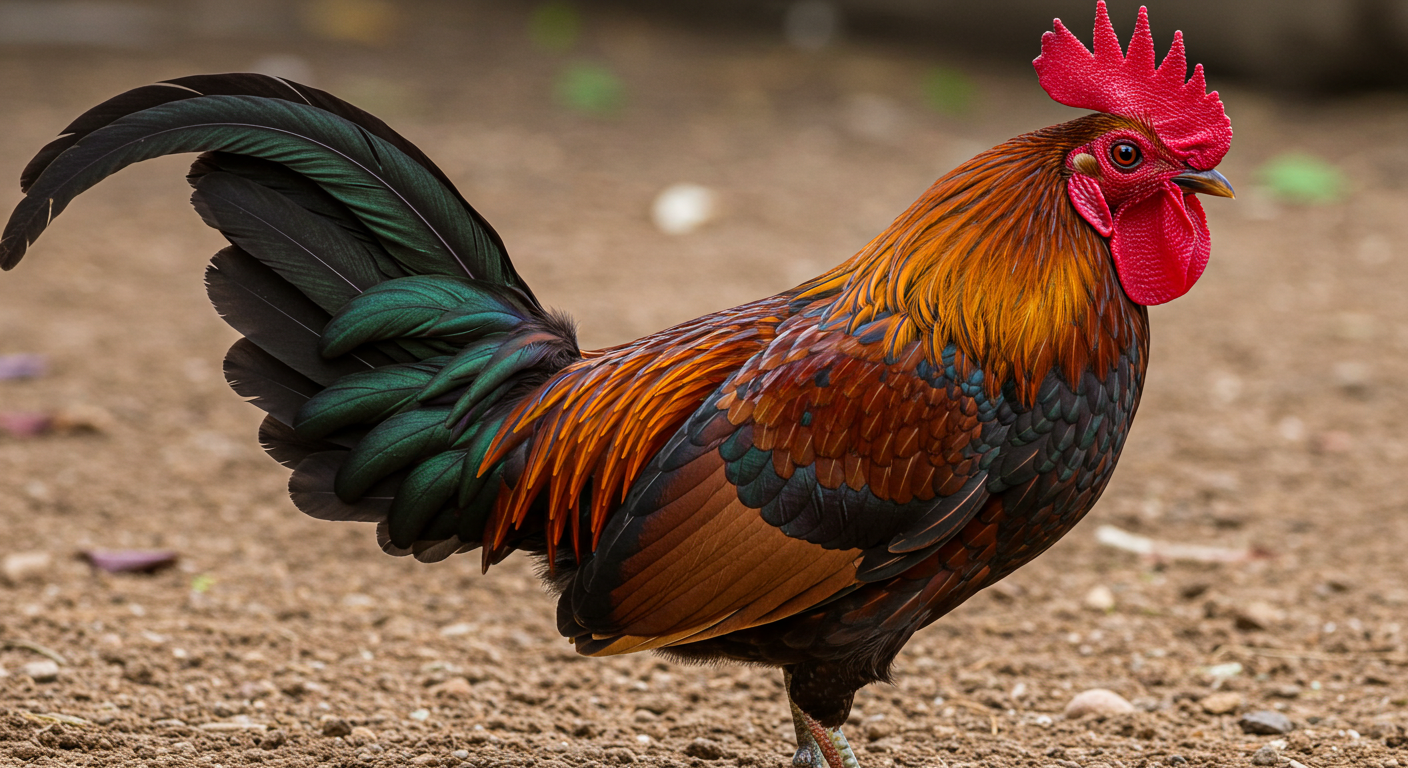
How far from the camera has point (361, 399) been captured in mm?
3301

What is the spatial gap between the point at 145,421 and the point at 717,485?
421 centimetres

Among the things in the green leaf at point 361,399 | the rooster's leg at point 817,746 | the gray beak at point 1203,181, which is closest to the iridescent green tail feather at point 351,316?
the green leaf at point 361,399

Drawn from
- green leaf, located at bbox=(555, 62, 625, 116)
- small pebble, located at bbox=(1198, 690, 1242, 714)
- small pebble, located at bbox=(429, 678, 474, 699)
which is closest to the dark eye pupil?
small pebble, located at bbox=(1198, 690, 1242, 714)

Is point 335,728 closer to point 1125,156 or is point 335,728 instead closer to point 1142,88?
point 1125,156

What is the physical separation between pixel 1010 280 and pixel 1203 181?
1.77 feet

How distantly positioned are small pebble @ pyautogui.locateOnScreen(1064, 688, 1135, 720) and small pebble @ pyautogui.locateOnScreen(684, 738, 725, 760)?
3.68ft

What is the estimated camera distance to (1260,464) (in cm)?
588

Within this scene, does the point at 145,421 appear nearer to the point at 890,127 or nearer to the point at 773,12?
the point at 890,127

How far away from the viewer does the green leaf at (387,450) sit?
328 cm

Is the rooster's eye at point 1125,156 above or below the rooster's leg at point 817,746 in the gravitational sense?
above

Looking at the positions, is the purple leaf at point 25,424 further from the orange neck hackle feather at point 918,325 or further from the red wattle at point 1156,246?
the red wattle at point 1156,246

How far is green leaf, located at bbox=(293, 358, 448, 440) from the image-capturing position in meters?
3.28

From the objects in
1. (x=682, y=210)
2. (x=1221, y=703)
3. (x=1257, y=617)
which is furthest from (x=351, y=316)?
(x=682, y=210)

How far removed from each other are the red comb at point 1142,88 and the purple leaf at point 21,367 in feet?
18.2
